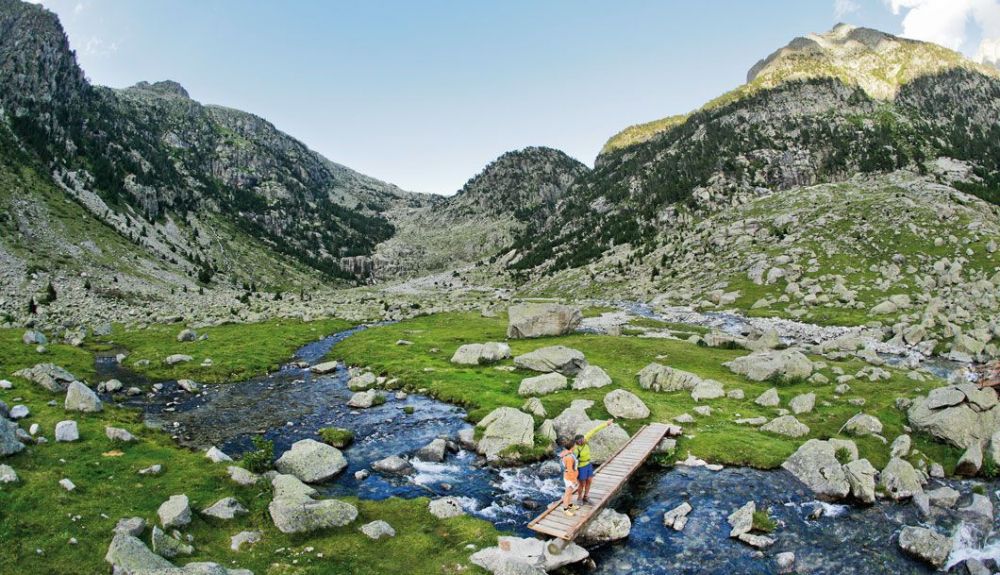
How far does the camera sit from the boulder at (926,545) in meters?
18.7

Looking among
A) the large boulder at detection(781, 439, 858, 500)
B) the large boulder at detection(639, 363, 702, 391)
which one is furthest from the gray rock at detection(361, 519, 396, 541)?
the large boulder at detection(639, 363, 702, 391)

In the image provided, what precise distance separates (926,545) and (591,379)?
24492 millimetres

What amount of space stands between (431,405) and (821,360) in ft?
124

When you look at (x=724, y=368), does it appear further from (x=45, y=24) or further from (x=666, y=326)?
(x=45, y=24)

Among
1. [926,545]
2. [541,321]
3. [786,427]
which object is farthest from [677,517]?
[541,321]

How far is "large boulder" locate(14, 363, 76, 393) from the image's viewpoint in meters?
34.2

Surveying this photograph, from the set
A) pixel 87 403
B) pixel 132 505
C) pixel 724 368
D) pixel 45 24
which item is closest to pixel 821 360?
pixel 724 368

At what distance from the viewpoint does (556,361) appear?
47.4m

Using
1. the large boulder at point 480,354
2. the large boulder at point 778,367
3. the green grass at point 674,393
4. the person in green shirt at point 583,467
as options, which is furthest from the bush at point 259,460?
the large boulder at point 778,367

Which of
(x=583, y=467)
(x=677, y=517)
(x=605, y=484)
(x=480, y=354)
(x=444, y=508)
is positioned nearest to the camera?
(x=677, y=517)

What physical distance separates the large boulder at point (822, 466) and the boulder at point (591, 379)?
16.1m

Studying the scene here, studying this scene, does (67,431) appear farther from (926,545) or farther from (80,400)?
(926,545)

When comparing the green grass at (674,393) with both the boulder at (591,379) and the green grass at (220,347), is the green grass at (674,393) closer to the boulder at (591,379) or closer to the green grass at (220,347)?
the boulder at (591,379)

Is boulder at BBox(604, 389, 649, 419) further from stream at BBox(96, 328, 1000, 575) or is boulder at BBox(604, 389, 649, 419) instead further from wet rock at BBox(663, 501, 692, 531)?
wet rock at BBox(663, 501, 692, 531)
